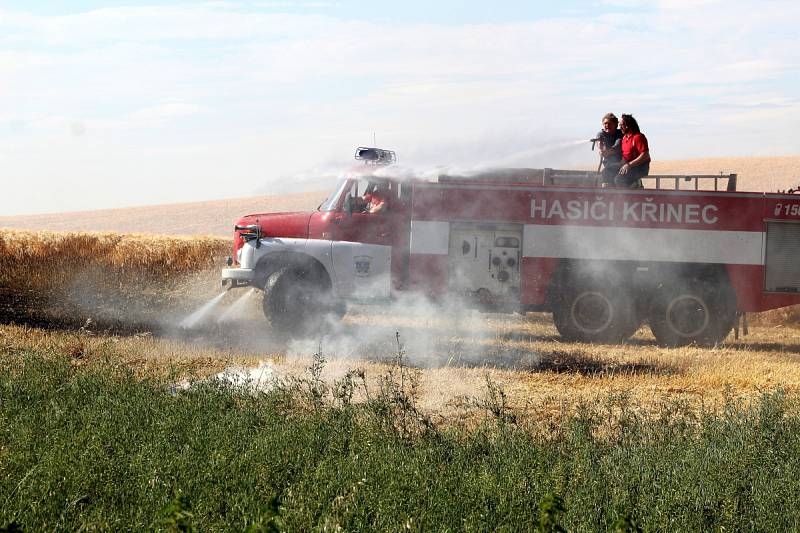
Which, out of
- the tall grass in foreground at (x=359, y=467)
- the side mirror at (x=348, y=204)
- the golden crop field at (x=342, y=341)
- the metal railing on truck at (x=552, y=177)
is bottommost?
the golden crop field at (x=342, y=341)

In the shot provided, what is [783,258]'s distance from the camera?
556 inches

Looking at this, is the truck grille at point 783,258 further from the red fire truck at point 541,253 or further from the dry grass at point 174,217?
the dry grass at point 174,217

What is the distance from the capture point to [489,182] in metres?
13.9

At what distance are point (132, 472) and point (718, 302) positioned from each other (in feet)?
34.5

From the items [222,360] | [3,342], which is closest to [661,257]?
[222,360]

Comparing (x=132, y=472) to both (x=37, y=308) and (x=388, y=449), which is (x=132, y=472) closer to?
(x=388, y=449)

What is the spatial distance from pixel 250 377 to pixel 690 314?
7345 mm

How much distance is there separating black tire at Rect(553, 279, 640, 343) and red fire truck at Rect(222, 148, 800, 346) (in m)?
0.02

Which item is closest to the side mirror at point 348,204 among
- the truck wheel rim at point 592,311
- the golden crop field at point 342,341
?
the golden crop field at point 342,341

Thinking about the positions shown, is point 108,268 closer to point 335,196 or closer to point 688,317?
point 335,196

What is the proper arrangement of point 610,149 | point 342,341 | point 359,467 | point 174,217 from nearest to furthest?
point 359,467 → point 342,341 → point 610,149 → point 174,217

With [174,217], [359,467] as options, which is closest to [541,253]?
[359,467]

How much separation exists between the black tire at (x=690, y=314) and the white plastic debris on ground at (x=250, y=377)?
637 cm

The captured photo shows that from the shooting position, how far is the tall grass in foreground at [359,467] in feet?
17.6
